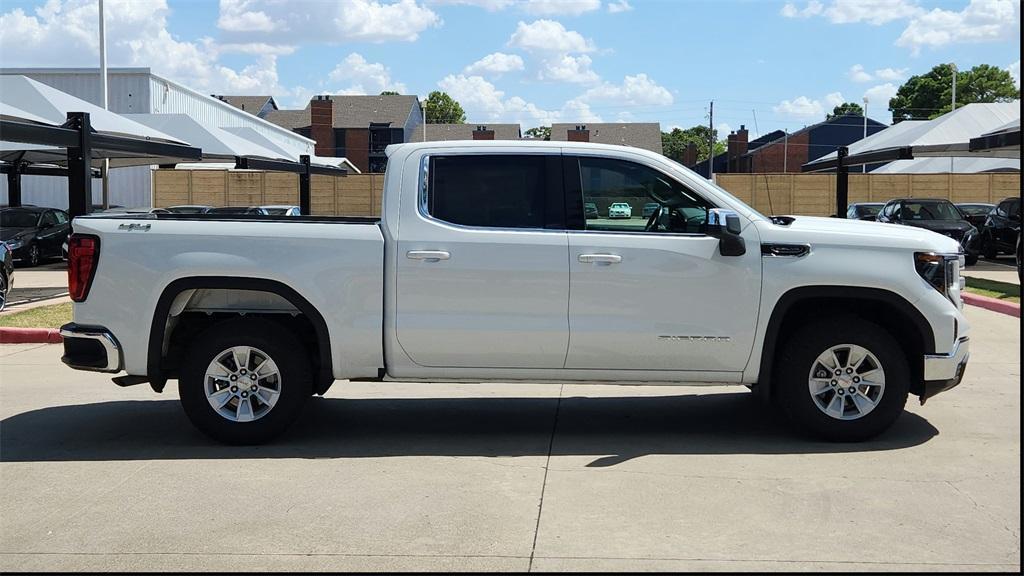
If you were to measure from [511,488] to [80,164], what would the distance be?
13806 millimetres

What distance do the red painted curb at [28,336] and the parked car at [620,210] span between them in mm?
8347

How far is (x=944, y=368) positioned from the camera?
6.81 metres

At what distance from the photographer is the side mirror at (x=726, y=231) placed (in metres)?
6.55

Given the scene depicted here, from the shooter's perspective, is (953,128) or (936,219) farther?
(953,128)

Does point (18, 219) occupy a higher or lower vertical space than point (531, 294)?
higher

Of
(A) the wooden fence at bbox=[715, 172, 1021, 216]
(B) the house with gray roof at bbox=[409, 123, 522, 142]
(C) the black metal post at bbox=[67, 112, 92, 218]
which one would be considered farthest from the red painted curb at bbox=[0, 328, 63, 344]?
(B) the house with gray roof at bbox=[409, 123, 522, 142]

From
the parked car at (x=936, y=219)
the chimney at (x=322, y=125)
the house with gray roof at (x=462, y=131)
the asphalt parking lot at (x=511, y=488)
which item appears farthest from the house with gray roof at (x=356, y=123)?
the asphalt parking lot at (x=511, y=488)

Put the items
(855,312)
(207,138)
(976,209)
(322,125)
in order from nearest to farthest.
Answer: (855,312) < (207,138) < (976,209) < (322,125)

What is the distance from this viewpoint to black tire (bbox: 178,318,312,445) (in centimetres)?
682

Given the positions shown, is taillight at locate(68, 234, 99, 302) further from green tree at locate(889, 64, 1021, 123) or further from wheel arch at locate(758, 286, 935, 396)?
green tree at locate(889, 64, 1021, 123)

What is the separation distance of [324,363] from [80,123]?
12.5 meters

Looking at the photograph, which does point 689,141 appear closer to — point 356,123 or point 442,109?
point 442,109

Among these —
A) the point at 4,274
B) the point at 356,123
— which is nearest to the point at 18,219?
the point at 4,274

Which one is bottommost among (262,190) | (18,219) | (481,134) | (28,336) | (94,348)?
(28,336)
